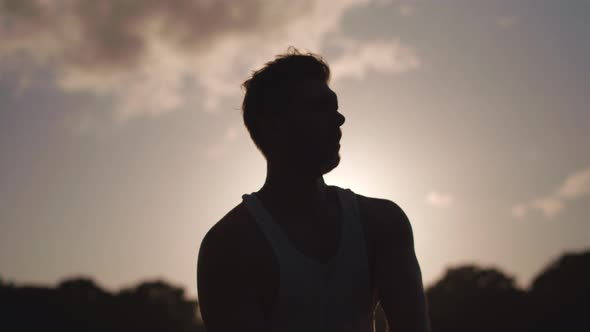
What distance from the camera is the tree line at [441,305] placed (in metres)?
45.1

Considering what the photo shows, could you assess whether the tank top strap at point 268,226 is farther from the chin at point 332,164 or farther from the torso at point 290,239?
the chin at point 332,164

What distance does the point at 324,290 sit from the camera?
4.98 metres

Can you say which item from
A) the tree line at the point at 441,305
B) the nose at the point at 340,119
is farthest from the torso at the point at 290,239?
the tree line at the point at 441,305

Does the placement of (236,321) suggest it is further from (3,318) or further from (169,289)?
(169,289)

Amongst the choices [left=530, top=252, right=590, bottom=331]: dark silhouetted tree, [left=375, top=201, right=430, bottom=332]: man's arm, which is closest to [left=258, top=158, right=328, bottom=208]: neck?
[left=375, top=201, right=430, bottom=332]: man's arm

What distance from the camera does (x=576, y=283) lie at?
45.3 m

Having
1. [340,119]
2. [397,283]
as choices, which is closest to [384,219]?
[397,283]

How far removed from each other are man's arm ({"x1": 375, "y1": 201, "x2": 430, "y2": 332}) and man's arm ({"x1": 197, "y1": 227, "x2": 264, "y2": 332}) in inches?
36.9

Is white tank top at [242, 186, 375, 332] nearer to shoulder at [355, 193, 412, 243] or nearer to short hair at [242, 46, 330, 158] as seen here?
shoulder at [355, 193, 412, 243]

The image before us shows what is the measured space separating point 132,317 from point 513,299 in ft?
113

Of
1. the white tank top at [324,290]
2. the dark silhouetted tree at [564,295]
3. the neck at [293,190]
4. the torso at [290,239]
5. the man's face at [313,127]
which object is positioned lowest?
the white tank top at [324,290]

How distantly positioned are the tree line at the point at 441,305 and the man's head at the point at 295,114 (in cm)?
3297

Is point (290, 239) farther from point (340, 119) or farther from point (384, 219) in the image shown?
point (340, 119)

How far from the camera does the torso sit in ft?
16.6
